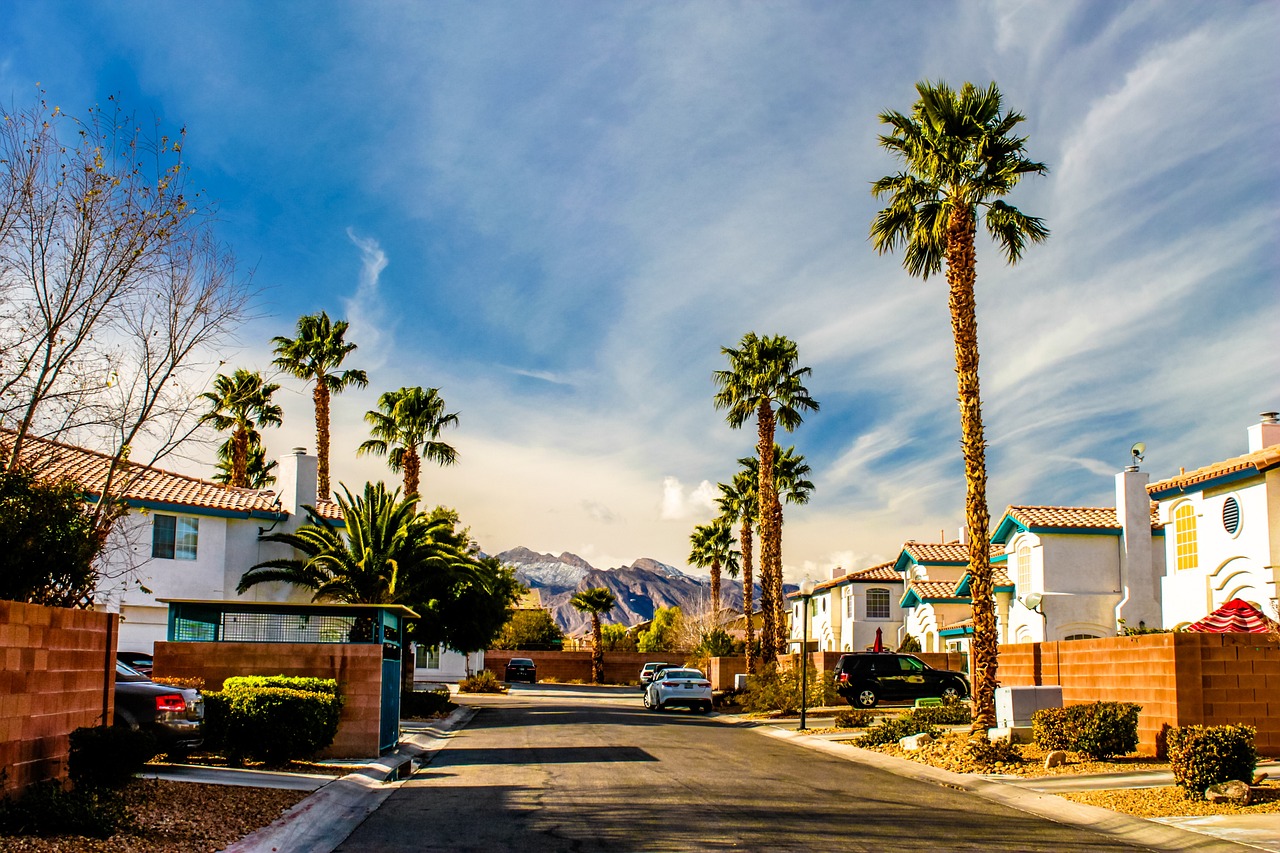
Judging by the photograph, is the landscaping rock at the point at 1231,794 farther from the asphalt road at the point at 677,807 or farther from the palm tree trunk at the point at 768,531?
the palm tree trunk at the point at 768,531

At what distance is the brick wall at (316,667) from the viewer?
723 inches

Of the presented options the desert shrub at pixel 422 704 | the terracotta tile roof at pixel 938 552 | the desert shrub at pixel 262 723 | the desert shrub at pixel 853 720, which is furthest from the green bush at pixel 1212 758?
the terracotta tile roof at pixel 938 552

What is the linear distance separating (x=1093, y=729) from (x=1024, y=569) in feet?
71.7

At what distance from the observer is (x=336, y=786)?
564 inches

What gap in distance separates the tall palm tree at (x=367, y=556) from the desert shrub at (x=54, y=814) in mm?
20524

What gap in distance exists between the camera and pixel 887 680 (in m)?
35.7

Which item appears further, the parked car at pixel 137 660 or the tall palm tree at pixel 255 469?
the tall palm tree at pixel 255 469

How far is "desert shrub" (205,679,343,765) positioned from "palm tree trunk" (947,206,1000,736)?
458 inches

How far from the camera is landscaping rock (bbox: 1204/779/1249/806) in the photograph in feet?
43.3

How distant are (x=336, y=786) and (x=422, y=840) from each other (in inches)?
152

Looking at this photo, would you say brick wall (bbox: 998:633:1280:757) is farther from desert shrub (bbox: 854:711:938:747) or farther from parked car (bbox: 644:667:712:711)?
parked car (bbox: 644:667:712:711)

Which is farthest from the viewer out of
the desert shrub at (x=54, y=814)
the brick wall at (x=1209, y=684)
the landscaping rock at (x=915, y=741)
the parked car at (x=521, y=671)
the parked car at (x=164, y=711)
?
the parked car at (x=521, y=671)

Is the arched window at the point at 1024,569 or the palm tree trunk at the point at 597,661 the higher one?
the arched window at the point at 1024,569

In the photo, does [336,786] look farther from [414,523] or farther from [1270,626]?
[414,523]
